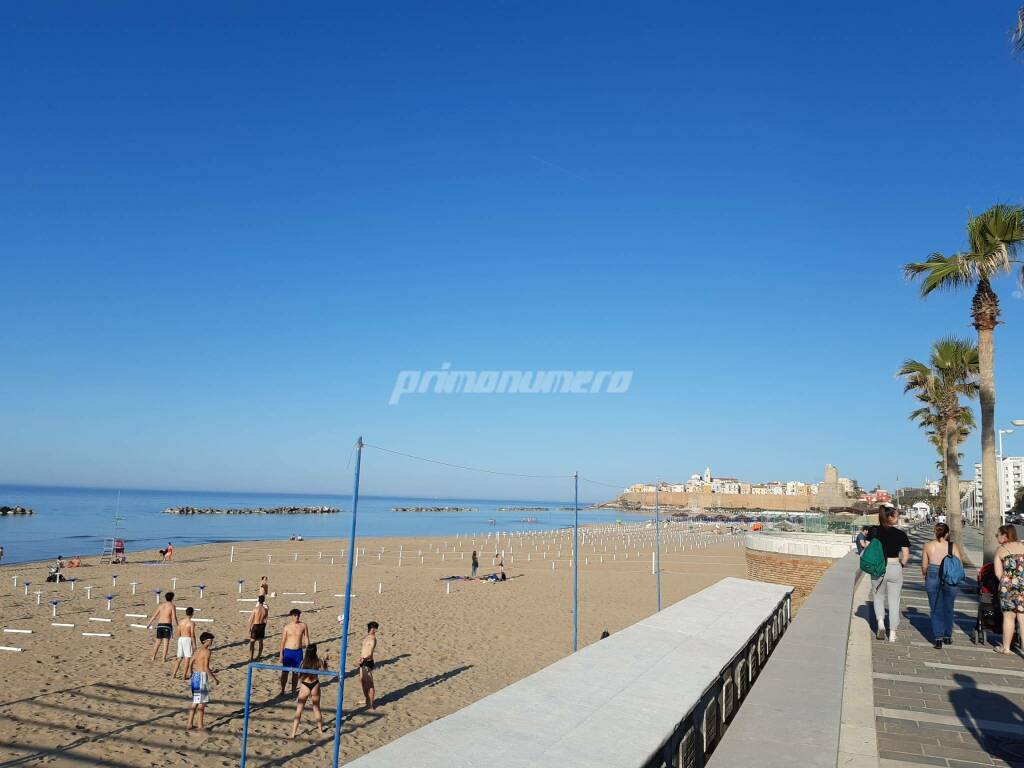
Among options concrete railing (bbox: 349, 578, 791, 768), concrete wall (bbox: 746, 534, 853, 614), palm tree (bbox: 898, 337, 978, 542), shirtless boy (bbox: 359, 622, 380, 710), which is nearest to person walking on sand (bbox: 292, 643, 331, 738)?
shirtless boy (bbox: 359, 622, 380, 710)

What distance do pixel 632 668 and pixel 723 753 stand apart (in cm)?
176

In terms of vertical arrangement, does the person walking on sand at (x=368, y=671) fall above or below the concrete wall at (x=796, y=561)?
below

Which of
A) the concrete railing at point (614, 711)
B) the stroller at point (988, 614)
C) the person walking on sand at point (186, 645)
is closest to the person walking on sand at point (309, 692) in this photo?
the person walking on sand at point (186, 645)

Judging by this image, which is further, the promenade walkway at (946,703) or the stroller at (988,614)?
the stroller at (988,614)

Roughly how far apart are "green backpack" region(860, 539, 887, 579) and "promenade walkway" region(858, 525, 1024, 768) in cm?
93

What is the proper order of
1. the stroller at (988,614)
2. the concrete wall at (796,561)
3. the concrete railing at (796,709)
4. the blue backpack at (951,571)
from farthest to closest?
the concrete wall at (796,561)
the stroller at (988,614)
the blue backpack at (951,571)
the concrete railing at (796,709)

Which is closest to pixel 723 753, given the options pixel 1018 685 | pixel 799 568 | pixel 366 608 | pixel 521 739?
pixel 521 739

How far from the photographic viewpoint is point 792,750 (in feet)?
12.6

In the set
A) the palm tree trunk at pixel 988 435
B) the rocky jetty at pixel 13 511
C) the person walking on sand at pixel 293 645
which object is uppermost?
the palm tree trunk at pixel 988 435

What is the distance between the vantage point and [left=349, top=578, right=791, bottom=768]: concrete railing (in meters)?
3.80

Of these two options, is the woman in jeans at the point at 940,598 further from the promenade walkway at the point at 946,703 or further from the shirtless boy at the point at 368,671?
the shirtless boy at the point at 368,671

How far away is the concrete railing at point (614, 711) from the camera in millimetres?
3799

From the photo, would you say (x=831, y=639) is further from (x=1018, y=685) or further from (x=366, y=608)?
(x=366, y=608)

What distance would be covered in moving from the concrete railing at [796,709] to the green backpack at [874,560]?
0.78 m
